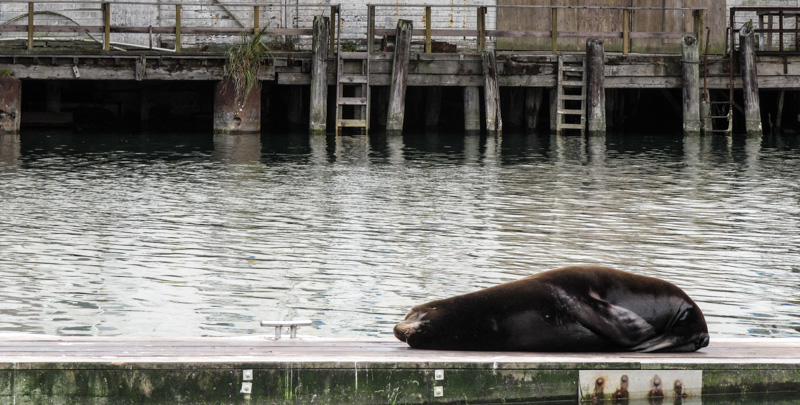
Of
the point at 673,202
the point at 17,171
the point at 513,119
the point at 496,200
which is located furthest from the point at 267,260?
the point at 513,119

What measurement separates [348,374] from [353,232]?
5.84 m

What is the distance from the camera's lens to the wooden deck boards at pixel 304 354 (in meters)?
4.87

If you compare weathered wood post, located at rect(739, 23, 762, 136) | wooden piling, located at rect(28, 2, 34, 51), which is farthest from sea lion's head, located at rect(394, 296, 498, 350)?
weathered wood post, located at rect(739, 23, 762, 136)

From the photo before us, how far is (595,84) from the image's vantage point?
22.7 metres

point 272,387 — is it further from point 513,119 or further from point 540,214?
point 513,119

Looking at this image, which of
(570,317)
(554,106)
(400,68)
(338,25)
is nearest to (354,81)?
(400,68)

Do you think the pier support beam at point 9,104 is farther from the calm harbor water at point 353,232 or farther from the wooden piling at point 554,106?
the wooden piling at point 554,106

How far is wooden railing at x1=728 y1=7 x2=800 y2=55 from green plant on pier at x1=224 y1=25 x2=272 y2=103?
29.5 ft

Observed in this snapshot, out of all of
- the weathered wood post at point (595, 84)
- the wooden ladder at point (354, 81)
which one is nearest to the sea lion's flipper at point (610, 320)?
the wooden ladder at point (354, 81)

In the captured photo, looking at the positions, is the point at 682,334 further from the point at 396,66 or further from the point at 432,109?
the point at 432,109

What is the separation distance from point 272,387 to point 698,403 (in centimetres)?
177

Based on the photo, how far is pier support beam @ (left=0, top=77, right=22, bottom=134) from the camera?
2153cm

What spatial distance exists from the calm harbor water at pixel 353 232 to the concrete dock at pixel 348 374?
173 centimetres

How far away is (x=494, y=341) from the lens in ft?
16.9
